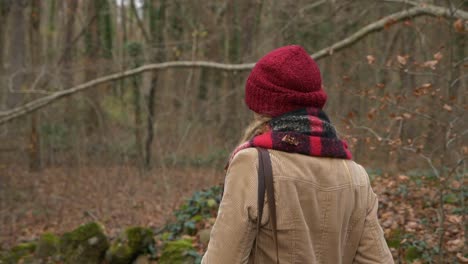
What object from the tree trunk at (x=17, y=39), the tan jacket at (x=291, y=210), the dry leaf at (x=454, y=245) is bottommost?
the dry leaf at (x=454, y=245)

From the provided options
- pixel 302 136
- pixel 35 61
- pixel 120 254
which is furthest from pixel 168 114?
pixel 302 136

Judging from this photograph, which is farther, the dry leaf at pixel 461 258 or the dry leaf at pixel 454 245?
the dry leaf at pixel 454 245

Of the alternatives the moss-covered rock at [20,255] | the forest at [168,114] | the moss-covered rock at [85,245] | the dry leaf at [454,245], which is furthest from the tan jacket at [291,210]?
the moss-covered rock at [20,255]

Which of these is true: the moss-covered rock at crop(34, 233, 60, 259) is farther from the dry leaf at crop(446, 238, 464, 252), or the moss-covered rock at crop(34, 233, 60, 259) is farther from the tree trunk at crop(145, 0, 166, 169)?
the tree trunk at crop(145, 0, 166, 169)

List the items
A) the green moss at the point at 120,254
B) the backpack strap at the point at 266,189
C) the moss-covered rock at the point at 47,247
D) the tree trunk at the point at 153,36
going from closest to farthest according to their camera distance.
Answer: the backpack strap at the point at 266,189, the green moss at the point at 120,254, the moss-covered rock at the point at 47,247, the tree trunk at the point at 153,36

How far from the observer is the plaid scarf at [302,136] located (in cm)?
185

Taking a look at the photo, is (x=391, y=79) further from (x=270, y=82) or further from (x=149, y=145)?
(x=270, y=82)

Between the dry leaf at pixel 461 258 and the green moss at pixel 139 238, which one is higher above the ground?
the dry leaf at pixel 461 258

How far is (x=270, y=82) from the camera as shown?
76.1 inches

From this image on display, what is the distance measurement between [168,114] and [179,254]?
9672 millimetres

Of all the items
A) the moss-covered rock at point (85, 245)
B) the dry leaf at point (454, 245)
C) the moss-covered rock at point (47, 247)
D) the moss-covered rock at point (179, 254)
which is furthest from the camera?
the moss-covered rock at point (47, 247)

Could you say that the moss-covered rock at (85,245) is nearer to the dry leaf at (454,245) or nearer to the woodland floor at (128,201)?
the woodland floor at (128,201)

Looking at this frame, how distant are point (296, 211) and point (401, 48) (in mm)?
11939

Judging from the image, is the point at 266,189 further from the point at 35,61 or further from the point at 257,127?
the point at 35,61
